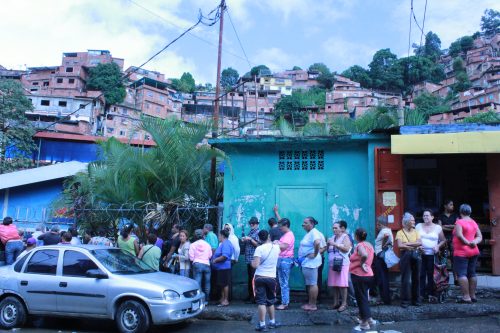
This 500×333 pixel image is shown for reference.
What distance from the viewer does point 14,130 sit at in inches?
1062

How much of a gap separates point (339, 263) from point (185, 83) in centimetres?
8996

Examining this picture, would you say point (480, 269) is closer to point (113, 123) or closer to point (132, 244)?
point (132, 244)

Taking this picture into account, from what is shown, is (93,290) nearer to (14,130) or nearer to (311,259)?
(311,259)

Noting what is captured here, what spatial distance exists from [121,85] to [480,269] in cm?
6254

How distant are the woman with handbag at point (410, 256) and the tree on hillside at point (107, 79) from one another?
199 feet

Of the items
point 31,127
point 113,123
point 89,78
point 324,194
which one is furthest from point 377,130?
point 89,78

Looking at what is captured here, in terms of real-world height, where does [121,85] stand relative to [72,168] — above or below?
above

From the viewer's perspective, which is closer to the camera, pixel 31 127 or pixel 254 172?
pixel 254 172

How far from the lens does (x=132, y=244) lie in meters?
9.34

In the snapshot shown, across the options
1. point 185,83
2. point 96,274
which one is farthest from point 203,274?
point 185,83

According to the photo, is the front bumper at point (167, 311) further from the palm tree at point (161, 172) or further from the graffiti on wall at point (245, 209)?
the palm tree at point (161, 172)

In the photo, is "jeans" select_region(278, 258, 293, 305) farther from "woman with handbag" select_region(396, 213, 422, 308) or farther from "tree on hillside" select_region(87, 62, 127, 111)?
"tree on hillside" select_region(87, 62, 127, 111)

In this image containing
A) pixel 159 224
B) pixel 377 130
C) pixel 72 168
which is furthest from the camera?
pixel 72 168

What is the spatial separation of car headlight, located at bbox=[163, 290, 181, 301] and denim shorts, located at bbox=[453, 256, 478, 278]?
190 inches
